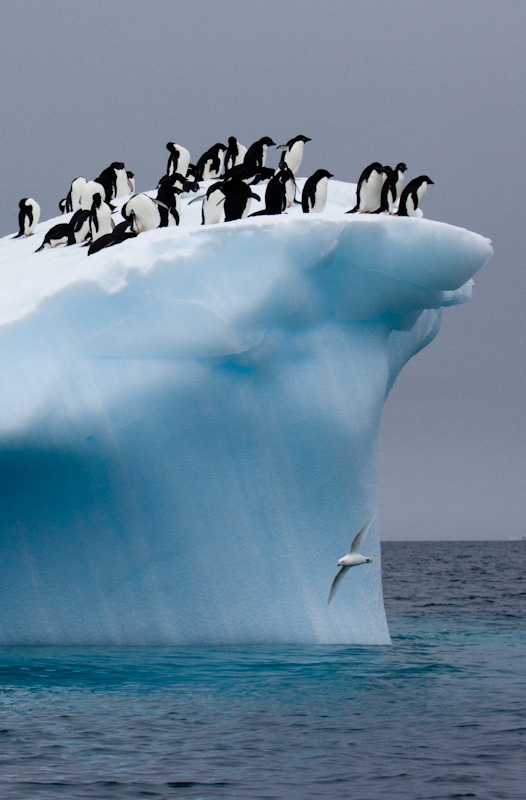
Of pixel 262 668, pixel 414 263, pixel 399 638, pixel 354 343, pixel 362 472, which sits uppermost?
pixel 414 263

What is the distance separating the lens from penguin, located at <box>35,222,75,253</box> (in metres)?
15.5

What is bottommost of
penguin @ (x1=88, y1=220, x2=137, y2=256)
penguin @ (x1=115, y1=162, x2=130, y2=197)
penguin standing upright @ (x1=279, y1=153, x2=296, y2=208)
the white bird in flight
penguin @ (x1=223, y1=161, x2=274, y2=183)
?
the white bird in flight

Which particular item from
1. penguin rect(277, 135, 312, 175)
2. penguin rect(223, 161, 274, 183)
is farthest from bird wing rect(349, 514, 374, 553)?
penguin rect(277, 135, 312, 175)

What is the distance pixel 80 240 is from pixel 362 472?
5.60 m

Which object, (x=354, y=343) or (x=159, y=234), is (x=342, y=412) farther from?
(x=159, y=234)

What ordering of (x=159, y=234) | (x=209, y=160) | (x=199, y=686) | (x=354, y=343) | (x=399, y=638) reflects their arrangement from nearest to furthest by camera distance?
(x=199, y=686) → (x=159, y=234) → (x=354, y=343) → (x=399, y=638) → (x=209, y=160)

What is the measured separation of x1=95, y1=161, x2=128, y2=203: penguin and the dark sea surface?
410 inches

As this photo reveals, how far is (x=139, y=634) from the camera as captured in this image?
37.5 ft

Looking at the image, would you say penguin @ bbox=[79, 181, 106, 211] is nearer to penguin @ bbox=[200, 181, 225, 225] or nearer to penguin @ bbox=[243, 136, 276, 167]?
penguin @ bbox=[243, 136, 276, 167]

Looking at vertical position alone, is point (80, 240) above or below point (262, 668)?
above

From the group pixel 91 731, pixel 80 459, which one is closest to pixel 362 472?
pixel 80 459

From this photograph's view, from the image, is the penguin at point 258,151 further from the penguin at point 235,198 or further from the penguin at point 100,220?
the penguin at point 235,198

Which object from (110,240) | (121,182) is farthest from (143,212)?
(121,182)

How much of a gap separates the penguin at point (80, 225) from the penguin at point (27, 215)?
3251 millimetres
